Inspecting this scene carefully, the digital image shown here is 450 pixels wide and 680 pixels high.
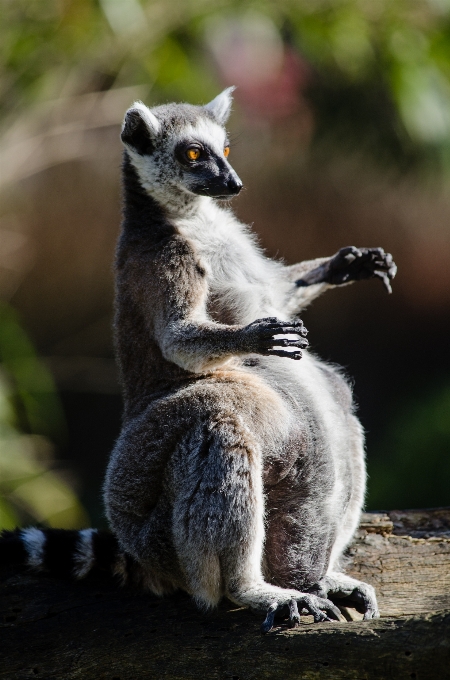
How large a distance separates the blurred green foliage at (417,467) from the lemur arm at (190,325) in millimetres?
4137

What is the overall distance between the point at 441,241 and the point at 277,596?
7120mm

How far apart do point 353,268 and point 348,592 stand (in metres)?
1.59

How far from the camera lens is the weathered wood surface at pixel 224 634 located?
2.47m

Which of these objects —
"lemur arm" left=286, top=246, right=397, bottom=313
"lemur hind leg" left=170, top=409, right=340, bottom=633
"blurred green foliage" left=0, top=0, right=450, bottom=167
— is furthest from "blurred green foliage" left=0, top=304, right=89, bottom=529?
"lemur hind leg" left=170, top=409, right=340, bottom=633

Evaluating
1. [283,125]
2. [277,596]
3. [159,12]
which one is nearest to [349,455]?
Result: [277,596]

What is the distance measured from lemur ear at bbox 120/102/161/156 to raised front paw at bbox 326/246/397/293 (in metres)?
1.09

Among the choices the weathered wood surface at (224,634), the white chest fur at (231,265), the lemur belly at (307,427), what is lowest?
the weathered wood surface at (224,634)

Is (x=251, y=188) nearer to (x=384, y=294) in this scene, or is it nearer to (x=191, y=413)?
(x=384, y=294)

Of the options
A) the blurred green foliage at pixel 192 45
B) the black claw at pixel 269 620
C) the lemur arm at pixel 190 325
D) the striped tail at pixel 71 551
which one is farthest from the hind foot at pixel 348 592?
the blurred green foliage at pixel 192 45

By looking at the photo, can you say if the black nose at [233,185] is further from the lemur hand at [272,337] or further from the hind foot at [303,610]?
the hind foot at [303,610]

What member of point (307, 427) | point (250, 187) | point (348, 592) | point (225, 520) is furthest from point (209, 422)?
point (250, 187)

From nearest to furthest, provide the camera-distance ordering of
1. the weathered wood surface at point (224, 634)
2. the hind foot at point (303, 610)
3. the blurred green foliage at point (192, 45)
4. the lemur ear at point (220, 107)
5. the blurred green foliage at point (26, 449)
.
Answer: the weathered wood surface at point (224, 634), the hind foot at point (303, 610), the lemur ear at point (220, 107), the blurred green foliage at point (26, 449), the blurred green foliage at point (192, 45)

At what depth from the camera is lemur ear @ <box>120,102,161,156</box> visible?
10.8 ft

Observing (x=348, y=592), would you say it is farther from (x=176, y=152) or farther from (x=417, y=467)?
(x=417, y=467)
